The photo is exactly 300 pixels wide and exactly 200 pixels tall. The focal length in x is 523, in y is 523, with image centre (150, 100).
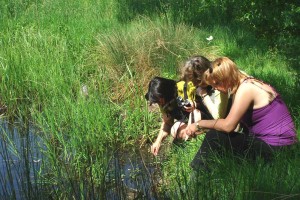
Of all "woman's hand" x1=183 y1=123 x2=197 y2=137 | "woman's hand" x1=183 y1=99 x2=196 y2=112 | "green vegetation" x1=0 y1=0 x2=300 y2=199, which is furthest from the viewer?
"woman's hand" x1=183 y1=99 x2=196 y2=112

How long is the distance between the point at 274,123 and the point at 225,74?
499 mm

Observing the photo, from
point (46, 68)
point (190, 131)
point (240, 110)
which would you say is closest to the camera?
point (240, 110)

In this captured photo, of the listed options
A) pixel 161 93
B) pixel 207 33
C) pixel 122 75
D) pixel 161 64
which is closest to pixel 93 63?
pixel 122 75

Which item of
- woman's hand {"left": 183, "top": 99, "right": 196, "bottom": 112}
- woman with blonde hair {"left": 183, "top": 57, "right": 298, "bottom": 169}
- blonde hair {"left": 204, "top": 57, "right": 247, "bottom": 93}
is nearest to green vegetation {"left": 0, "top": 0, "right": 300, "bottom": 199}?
woman with blonde hair {"left": 183, "top": 57, "right": 298, "bottom": 169}

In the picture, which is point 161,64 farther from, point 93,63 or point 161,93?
point 161,93

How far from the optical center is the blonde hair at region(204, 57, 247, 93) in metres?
3.70

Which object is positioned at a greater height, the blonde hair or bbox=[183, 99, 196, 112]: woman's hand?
the blonde hair

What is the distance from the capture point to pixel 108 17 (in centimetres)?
858

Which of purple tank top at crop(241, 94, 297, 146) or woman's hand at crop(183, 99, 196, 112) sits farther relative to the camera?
woman's hand at crop(183, 99, 196, 112)

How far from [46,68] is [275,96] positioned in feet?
10.6

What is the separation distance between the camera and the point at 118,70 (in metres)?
6.62

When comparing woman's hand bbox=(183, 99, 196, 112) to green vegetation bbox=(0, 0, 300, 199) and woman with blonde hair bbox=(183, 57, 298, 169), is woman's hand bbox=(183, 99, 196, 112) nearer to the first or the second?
green vegetation bbox=(0, 0, 300, 199)

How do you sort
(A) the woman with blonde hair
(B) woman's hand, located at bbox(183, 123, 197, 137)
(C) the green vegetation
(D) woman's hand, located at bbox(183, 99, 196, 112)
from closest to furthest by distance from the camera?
1. (C) the green vegetation
2. (A) the woman with blonde hair
3. (B) woman's hand, located at bbox(183, 123, 197, 137)
4. (D) woman's hand, located at bbox(183, 99, 196, 112)

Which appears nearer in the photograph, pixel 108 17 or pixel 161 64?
pixel 161 64
